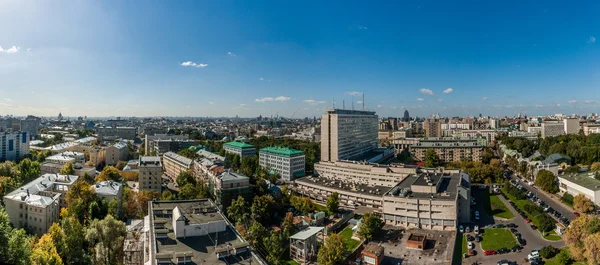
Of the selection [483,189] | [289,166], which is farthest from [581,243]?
[289,166]

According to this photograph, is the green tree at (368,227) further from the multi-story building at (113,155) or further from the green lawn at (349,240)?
the multi-story building at (113,155)

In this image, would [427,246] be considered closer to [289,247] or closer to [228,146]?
[289,247]

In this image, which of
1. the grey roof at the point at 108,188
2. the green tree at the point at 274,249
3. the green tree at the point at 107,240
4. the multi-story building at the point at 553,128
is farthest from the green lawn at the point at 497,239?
the multi-story building at the point at 553,128

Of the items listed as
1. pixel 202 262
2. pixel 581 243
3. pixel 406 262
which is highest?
pixel 202 262

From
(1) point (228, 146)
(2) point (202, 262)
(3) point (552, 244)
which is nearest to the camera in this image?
(2) point (202, 262)

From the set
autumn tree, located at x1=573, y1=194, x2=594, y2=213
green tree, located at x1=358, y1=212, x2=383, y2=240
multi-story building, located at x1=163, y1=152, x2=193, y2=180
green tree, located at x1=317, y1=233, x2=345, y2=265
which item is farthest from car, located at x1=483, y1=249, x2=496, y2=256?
multi-story building, located at x1=163, y1=152, x2=193, y2=180

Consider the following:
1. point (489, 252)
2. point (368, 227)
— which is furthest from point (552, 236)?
point (368, 227)

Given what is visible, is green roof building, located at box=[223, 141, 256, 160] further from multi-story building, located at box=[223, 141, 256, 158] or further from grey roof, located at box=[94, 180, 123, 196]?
grey roof, located at box=[94, 180, 123, 196]
